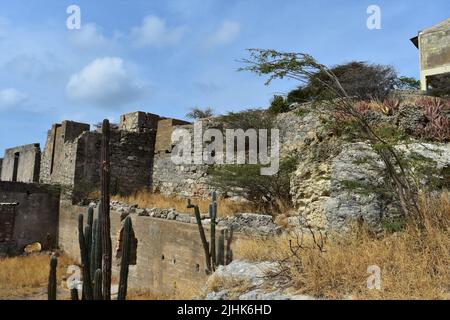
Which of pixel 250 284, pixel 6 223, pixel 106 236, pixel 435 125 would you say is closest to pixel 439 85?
pixel 435 125

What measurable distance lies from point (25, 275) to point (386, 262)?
1051cm

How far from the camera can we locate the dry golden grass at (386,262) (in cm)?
458

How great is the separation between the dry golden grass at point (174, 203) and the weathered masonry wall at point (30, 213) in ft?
9.54

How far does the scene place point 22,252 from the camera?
15.3 m

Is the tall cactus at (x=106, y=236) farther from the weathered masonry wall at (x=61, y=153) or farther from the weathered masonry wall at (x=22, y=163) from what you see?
the weathered masonry wall at (x=22, y=163)

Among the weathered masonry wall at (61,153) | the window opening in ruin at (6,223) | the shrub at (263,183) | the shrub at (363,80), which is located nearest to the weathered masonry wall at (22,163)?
the weathered masonry wall at (61,153)

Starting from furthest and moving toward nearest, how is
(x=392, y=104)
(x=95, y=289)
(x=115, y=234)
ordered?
(x=115, y=234) < (x=392, y=104) < (x=95, y=289)

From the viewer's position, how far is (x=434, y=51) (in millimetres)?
21000

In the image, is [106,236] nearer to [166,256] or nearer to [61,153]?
[166,256]

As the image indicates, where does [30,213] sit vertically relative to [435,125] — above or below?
below
